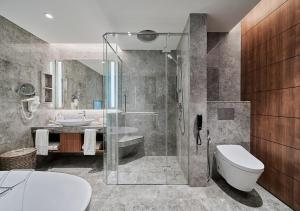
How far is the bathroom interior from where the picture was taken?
82.2 inches

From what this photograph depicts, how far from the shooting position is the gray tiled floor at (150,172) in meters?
2.76

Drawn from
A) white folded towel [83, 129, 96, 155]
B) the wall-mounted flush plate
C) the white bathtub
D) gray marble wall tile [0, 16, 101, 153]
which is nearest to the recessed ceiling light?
gray marble wall tile [0, 16, 101, 153]

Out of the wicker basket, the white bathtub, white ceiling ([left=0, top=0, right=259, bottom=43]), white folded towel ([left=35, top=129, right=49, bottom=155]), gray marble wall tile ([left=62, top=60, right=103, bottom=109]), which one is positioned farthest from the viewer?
gray marble wall tile ([left=62, top=60, right=103, bottom=109])

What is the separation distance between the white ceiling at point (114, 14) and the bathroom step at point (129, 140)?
1.93 m

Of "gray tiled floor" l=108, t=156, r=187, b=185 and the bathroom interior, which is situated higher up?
the bathroom interior

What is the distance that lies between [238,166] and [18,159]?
2.99 meters

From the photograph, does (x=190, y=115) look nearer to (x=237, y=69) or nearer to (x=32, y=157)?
(x=237, y=69)

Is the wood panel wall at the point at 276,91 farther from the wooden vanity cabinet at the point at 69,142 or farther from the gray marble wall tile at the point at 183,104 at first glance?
the wooden vanity cabinet at the point at 69,142

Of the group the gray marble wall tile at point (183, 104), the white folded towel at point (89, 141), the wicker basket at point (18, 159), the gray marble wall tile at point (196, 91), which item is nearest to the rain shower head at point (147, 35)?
the gray marble wall tile at point (183, 104)

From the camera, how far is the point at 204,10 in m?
2.38

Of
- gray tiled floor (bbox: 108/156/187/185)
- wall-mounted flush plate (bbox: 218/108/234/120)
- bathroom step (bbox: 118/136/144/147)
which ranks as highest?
wall-mounted flush plate (bbox: 218/108/234/120)

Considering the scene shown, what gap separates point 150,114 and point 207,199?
1.72m

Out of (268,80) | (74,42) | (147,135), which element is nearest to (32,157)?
(147,135)

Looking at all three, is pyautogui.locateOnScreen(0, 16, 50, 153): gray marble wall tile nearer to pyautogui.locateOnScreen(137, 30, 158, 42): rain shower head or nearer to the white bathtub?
the white bathtub
